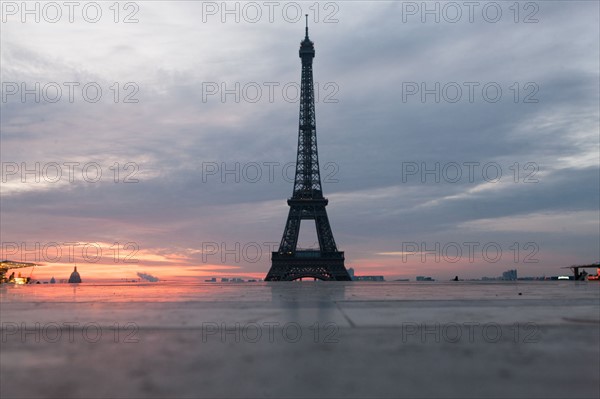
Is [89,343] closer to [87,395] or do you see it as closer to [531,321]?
[87,395]

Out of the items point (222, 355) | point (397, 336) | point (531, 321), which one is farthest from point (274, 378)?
point (531, 321)

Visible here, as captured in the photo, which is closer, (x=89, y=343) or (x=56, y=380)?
(x=56, y=380)

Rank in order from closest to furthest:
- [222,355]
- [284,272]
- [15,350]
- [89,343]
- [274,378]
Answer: [274,378] → [222,355] → [15,350] → [89,343] → [284,272]

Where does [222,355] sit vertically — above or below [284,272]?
above

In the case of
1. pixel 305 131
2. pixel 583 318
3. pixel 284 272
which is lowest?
pixel 284 272

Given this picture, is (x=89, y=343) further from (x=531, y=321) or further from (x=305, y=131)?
(x=305, y=131)

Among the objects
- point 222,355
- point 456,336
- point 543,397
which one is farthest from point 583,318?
point 222,355

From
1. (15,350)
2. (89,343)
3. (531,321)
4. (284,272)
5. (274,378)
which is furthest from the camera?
(284,272)
